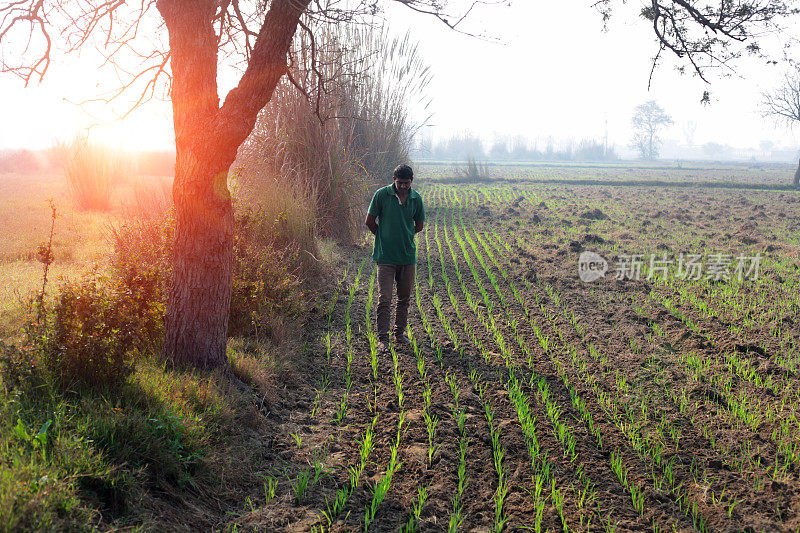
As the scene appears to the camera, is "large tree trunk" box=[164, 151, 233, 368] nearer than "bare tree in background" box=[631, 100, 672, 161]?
Yes

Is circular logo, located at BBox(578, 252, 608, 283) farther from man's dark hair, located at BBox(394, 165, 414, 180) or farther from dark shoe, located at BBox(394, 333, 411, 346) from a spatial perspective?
man's dark hair, located at BBox(394, 165, 414, 180)

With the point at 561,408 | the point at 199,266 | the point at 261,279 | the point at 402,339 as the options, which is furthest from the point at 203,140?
the point at 561,408

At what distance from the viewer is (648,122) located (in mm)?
104750

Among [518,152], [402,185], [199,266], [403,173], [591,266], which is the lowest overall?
[591,266]

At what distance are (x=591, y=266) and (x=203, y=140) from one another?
816 cm

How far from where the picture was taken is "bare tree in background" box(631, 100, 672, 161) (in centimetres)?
10269

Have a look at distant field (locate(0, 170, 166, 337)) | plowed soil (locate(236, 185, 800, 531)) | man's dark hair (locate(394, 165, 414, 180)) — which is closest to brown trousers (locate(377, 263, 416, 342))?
plowed soil (locate(236, 185, 800, 531))

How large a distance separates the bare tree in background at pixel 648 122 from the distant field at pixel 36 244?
107962mm

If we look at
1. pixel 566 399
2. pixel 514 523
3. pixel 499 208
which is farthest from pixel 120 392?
pixel 499 208

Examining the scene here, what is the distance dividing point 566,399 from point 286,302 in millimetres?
3316

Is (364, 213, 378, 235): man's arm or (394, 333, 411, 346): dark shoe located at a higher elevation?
(364, 213, 378, 235): man's arm

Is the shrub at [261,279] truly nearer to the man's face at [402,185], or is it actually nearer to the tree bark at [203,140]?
the tree bark at [203,140]

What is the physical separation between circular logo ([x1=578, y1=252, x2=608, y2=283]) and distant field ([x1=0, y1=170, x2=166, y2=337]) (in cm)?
779

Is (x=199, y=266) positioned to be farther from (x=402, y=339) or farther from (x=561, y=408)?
(x=561, y=408)
